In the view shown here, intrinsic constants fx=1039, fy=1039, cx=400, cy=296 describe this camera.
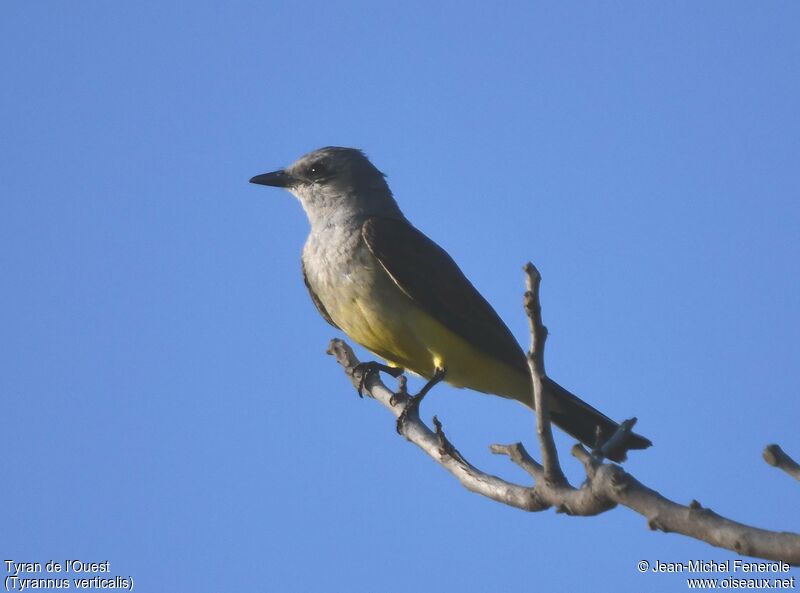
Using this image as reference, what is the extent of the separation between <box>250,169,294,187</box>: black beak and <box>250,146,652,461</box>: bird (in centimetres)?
97

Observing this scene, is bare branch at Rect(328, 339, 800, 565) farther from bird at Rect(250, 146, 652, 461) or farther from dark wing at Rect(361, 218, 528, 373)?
dark wing at Rect(361, 218, 528, 373)

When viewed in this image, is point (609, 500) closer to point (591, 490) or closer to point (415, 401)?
point (591, 490)

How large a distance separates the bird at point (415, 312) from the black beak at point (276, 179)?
3.19 feet

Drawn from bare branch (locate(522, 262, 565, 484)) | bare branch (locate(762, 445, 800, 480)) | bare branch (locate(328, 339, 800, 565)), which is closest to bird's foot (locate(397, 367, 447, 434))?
bare branch (locate(328, 339, 800, 565))

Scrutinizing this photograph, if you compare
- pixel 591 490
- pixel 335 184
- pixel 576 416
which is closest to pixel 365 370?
pixel 576 416

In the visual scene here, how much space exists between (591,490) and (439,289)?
15.1 feet

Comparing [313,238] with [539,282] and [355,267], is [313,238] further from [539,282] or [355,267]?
[539,282]

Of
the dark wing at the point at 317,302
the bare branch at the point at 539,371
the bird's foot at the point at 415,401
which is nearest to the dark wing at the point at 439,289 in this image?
the bird's foot at the point at 415,401

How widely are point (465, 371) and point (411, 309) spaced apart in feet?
2.13

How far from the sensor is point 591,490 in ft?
12.6

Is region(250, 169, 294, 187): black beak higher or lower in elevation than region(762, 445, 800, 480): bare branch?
higher

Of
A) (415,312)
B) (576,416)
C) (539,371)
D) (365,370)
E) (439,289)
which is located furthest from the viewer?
(439,289)

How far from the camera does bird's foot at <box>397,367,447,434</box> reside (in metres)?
6.59

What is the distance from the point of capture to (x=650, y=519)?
3605 millimetres
